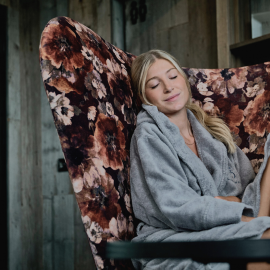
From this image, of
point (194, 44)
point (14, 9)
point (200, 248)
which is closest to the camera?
point (200, 248)

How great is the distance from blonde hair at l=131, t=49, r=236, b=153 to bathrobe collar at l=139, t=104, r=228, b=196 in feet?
0.12

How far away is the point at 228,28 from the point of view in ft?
5.76

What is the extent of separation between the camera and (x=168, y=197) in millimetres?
875

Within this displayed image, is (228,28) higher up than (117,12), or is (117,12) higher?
(117,12)

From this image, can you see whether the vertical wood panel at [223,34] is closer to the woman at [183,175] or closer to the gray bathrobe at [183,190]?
the woman at [183,175]

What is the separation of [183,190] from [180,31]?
1520mm

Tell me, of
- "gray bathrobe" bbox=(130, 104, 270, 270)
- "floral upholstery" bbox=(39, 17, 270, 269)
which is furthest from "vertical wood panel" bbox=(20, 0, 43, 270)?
"gray bathrobe" bbox=(130, 104, 270, 270)

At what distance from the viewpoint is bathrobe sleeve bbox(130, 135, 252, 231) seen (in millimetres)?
828

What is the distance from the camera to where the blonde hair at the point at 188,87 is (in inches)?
47.9

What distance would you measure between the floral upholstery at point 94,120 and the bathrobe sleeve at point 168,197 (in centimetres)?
5

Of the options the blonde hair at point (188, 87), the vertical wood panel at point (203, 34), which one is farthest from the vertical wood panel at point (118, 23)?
the blonde hair at point (188, 87)

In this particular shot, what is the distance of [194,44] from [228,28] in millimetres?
343

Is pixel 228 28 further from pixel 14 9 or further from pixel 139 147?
pixel 14 9

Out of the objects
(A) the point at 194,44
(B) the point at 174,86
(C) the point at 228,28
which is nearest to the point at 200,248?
(B) the point at 174,86
